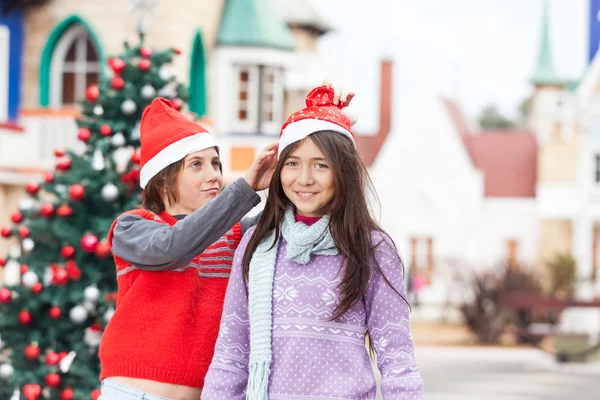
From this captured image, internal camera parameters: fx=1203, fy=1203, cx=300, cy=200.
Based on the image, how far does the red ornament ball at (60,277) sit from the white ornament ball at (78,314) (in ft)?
0.59

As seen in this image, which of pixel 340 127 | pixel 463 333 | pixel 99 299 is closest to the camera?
pixel 340 127

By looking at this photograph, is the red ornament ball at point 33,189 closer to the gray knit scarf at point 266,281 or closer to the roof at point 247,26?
the gray knit scarf at point 266,281

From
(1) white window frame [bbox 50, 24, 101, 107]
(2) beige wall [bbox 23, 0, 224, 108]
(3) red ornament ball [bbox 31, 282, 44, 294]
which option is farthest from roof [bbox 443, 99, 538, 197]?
(3) red ornament ball [bbox 31, 282, 44, 294]

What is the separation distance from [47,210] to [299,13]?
55.4 ft

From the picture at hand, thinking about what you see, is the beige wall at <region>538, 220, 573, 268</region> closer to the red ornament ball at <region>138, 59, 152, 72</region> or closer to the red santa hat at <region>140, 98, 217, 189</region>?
the red ornament ball at <region>138, 59, 152, 72</region>

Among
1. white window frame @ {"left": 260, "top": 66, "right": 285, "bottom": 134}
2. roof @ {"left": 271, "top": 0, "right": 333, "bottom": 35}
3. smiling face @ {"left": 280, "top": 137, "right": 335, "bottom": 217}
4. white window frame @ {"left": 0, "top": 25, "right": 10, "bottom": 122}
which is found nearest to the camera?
smiling face @ {"left": 280, "top": 137, "right": 335, "bottom": 217}

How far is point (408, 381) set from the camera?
3.54 meters

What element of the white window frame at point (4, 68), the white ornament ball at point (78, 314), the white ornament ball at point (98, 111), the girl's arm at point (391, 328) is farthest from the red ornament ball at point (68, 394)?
the white window frame at point (4, 68)

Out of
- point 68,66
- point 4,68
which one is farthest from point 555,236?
point 4,68

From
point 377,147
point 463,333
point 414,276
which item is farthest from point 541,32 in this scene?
point 463,333

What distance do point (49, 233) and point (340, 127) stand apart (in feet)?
14.2

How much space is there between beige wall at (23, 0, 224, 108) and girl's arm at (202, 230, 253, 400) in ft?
45.4

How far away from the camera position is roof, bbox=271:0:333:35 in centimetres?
2383

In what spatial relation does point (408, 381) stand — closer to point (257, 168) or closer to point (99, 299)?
point (257, 168)
